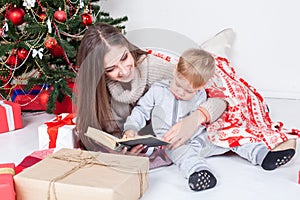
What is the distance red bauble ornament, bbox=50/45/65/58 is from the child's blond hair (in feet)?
2.07

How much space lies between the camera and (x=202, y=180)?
1.30 meters

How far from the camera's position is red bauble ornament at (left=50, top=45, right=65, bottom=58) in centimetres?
181

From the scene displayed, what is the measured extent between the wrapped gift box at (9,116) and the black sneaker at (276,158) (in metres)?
0.98

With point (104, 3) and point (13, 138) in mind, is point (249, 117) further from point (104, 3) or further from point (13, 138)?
point (104, 3)

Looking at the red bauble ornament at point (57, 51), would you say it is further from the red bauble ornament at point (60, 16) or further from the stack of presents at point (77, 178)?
the stack of presents at point (77, 178)

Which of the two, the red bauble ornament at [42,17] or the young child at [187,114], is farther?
the red bauble ornament at [42,17]

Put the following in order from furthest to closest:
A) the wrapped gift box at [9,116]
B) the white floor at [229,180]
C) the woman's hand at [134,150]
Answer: the wrapped gift box at [9,116], the woman's hand at [134,150], the white floor at [229,180]

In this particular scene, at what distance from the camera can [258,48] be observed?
2.30 m

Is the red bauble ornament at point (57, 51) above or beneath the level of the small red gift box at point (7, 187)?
above

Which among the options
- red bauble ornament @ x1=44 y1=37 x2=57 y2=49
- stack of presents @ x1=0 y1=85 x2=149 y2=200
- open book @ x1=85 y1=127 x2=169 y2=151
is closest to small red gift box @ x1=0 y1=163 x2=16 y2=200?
stack of presents @ x1=0 y1=85 x2=149 y2=200

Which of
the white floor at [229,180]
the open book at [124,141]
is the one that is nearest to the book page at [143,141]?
the open book at [124,141]

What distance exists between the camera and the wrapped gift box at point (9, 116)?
1.81 m

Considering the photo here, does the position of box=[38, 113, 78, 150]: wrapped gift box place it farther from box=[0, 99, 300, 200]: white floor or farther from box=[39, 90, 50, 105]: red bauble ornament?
box=[39, 90, 50, 105]: red bauble ornament

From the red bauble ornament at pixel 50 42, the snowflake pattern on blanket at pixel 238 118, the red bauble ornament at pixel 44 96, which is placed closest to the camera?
the snowflake pattern on blanket at pixel 238 118
